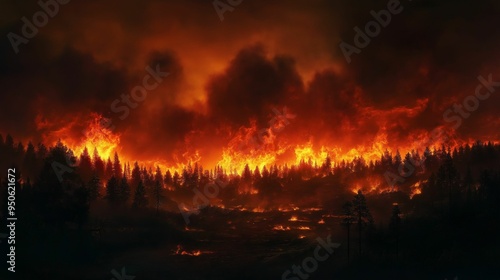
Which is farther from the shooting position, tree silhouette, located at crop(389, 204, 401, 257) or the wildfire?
the wildfire

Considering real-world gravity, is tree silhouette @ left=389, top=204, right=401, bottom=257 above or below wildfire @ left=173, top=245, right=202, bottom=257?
above

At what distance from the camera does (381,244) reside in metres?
164

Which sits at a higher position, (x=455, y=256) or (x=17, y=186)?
(x=17, y=186)

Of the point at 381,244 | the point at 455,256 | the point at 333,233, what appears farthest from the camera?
the point at 333,233

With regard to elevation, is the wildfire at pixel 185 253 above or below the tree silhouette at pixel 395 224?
below

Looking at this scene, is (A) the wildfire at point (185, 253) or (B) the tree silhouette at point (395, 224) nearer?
(B) the tree silhouette at point (395, 224)

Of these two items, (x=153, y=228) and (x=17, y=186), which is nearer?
(x=17, y=186)

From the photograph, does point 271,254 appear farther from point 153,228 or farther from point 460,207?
point 460,207

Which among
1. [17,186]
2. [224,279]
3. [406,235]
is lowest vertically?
[224,279]

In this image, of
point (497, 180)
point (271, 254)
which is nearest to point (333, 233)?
point (271, 254)

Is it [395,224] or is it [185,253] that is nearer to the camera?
[395,224]

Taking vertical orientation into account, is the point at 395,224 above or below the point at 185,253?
above

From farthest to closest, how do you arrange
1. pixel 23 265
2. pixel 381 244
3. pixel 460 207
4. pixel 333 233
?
pixel 333 233, pixel 460 207, pixel 381 244, pixel 23 265

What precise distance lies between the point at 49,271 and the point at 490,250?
10949 centimetres
